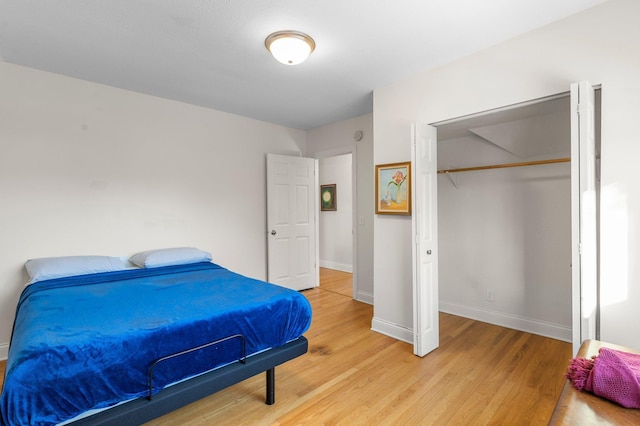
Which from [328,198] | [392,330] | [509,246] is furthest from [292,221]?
[509,246]

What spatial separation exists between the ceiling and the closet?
70cm

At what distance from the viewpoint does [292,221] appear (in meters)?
4.78

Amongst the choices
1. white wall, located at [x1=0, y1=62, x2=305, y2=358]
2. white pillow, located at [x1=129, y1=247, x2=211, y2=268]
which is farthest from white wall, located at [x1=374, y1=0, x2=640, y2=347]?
white pillow, located at [x1=129, y1=247, x2=211, y2=268]

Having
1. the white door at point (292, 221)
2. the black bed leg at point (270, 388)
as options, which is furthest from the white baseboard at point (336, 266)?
the black bed leg at point (270, 388)

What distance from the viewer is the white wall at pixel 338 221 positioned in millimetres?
6352

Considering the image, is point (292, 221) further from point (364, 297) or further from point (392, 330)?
point (392, 330)

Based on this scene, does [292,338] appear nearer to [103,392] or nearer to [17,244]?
[103,392]

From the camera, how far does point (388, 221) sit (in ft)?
10.7

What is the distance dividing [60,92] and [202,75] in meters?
1.40

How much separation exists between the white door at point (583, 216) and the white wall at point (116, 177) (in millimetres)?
3612

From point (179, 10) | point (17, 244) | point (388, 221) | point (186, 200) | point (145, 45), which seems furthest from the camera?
point (186, 200)

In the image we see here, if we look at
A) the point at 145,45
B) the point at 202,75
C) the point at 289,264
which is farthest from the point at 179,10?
the point at 289,264

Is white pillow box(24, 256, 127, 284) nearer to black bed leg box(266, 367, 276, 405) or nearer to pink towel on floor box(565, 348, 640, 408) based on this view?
black bed leg box(266, 367, 276, 405)

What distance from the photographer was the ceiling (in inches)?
78.4
